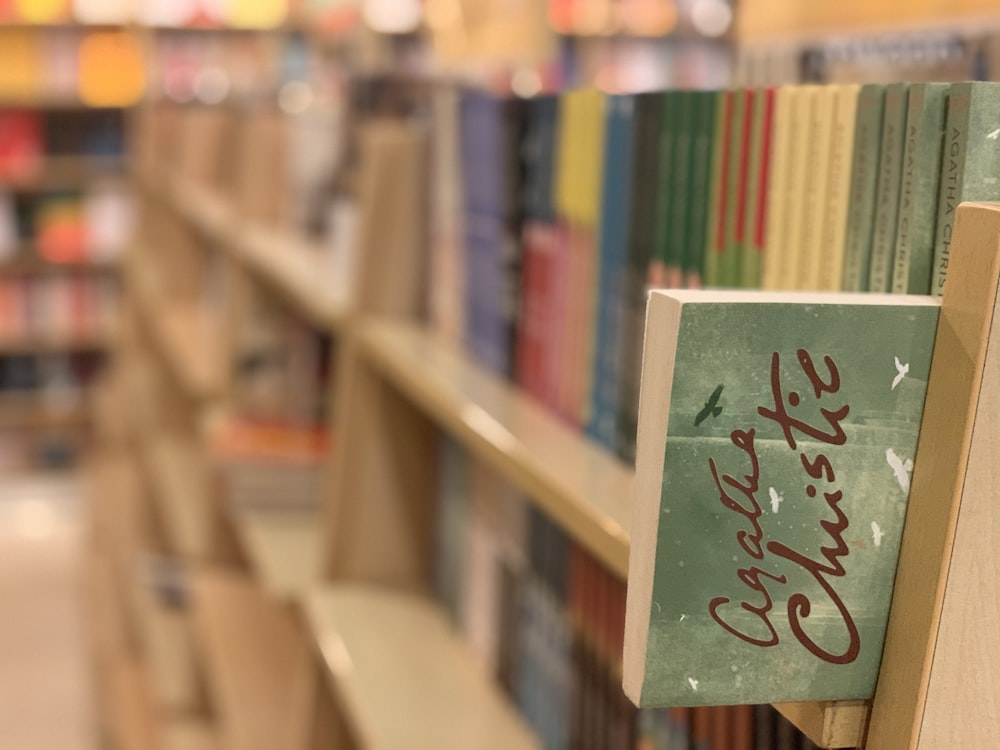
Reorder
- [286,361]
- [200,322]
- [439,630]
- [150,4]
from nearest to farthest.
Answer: [439,630] < [286,361] < [200,322] < [150,4]

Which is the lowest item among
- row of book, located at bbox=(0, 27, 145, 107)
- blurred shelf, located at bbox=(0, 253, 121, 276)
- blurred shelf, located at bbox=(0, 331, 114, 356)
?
blurred shelf, located at bbox=(0, 331, 114, 356)

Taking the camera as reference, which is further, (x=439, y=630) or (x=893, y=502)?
(x=439, y=630)

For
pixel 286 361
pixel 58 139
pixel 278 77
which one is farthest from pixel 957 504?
pixel 58 139

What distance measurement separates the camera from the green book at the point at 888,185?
65 centimetres

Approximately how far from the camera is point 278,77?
5320mm

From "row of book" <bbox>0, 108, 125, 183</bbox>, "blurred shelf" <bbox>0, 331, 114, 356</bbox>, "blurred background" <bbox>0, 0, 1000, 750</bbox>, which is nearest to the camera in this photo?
"blurred background" <bbox>0, 0, 1000, 750</bbox>

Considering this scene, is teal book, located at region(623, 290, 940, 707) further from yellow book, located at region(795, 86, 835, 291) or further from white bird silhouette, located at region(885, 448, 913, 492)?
yellow book, located at region(795, 86, 835, 291)

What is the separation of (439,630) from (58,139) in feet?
15.0

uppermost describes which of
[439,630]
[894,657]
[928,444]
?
[928,444]

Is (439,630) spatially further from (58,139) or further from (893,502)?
(58,139)

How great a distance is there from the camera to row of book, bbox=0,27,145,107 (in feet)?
17.0

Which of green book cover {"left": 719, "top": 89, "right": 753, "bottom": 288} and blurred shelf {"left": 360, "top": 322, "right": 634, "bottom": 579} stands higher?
green book cover {"left": 719, "top": 89, "right": 753, "bottom": 288}

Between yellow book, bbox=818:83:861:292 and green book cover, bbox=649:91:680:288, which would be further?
green book cover, bbox=649:91:680:288

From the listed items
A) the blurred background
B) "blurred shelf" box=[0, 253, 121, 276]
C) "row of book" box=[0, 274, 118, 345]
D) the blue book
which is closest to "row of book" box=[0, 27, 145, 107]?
the blurred background
